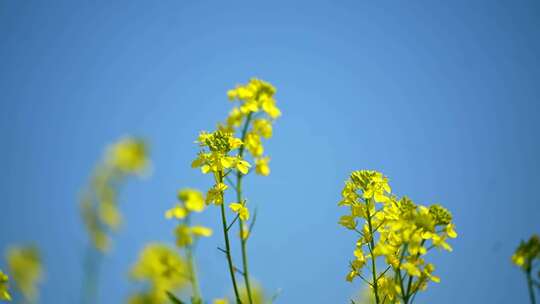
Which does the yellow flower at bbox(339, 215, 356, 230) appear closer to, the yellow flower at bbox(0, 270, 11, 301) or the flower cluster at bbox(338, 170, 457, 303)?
the flower cluster at bbox(338, 170, 457, 303)

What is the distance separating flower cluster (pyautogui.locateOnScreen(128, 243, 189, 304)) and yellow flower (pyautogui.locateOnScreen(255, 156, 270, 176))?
1.19 meters

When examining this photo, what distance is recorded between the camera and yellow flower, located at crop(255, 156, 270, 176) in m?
3.91

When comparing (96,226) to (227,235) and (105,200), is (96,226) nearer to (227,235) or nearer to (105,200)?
(105,200)

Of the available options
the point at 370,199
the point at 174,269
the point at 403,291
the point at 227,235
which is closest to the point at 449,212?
the point at 370,199

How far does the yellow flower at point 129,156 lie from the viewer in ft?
24.3

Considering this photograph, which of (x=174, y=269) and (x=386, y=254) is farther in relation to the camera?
(x=174, y=269)

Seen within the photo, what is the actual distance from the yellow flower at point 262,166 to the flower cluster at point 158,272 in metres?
1.19

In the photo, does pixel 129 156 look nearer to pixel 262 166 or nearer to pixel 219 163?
pixel 262 166

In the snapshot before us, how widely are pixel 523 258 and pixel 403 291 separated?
1298 mm

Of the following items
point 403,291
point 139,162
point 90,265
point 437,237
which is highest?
point 139,162

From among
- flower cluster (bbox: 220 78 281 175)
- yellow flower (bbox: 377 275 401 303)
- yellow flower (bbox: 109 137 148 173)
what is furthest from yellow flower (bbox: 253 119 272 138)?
yellow flower (bbox: 109 137 148 173)

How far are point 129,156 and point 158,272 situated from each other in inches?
158

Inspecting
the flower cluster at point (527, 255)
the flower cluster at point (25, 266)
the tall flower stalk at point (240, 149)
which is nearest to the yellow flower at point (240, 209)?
the tall flower stalk at point (240, 149)

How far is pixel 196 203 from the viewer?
10.5 feet
